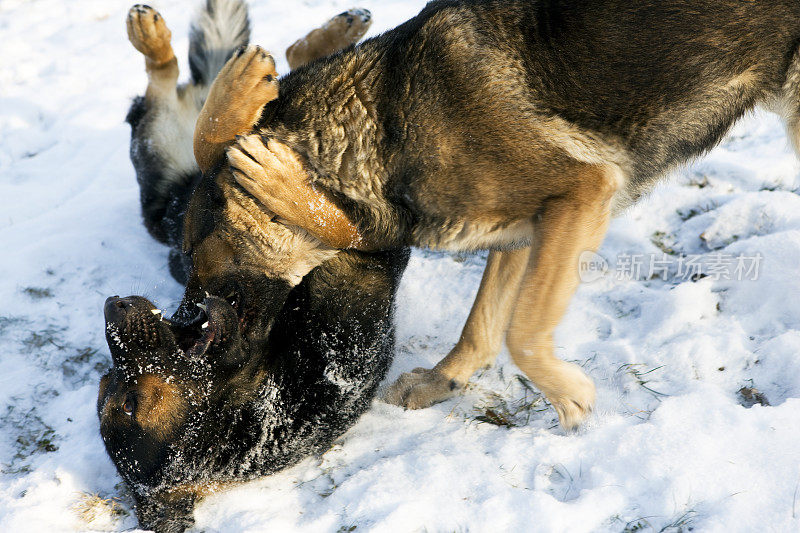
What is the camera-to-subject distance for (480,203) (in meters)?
2.54

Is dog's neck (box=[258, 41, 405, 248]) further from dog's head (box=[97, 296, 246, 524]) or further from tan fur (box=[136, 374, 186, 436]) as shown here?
tan fur (box=[136, 374, 186, 436])

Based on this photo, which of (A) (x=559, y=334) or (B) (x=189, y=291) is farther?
(A) (x=559, y=334)

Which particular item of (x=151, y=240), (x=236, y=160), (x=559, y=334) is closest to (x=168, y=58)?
(x=151, y=240)

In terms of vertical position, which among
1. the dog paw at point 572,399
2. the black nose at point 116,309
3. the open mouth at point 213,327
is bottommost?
the dog paw at point 572,399

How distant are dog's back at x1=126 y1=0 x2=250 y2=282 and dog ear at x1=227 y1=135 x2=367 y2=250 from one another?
172cm

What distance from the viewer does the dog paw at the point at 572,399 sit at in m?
2.63

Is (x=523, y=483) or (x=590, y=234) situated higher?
(x=590, y=234)

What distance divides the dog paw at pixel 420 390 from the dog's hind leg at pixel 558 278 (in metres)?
0.68

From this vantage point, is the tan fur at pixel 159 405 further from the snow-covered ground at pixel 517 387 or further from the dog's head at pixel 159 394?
the snow-covered ground at pixel 517 387

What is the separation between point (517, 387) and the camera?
3.16 meters

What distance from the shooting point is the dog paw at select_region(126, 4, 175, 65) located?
3963 mm

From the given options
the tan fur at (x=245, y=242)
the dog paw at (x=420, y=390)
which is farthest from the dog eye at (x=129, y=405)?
the dog paw at (x=420, y=390)

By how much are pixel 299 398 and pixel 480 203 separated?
3.67 ft

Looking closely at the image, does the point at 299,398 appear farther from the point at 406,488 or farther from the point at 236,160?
the point at 236,160
